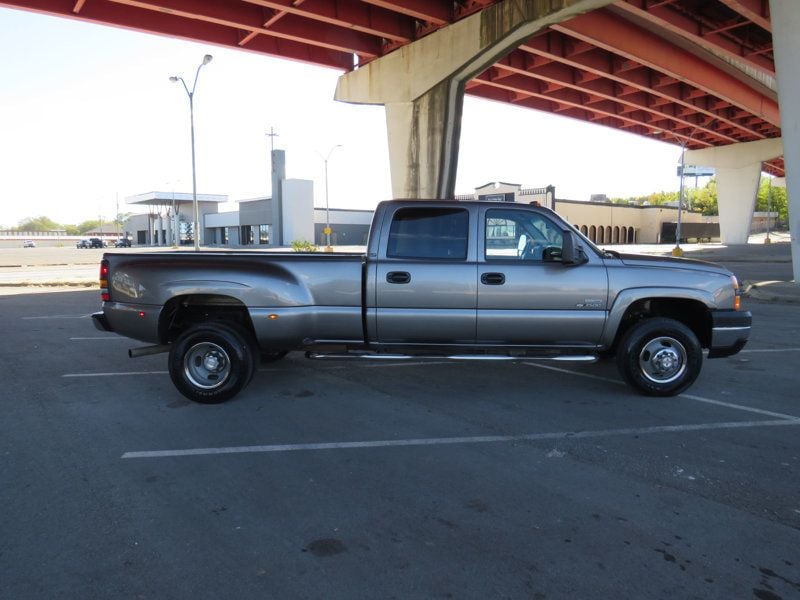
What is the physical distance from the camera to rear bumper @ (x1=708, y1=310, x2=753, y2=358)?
19.4ft

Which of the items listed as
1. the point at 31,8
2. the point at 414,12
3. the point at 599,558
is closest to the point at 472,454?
the point at 599,558

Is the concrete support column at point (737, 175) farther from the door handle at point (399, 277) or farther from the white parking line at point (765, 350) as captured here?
the door handle at point (399, 277)

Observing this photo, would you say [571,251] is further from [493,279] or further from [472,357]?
[472,357]

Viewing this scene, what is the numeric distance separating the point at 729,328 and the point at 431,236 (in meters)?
3.18

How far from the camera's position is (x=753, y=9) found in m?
18.9

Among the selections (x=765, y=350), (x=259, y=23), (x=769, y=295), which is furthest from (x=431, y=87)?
(x=765, y=350)

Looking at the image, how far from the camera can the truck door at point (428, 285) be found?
590cm

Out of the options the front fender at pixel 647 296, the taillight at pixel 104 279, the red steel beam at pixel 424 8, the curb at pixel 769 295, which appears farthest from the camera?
the red steel beam at pixel 424 8

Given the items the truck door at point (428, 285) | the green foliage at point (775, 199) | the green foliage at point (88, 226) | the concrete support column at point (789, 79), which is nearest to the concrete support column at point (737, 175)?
the concrete support column at point (789, 79)

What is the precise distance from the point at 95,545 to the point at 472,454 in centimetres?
263

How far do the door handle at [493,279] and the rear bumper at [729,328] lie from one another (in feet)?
7.22

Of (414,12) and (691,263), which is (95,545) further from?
(414,12)

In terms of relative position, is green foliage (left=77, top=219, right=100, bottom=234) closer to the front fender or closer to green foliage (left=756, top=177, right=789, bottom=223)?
green foliage (left=756, top=177, right=789, bottom=223)

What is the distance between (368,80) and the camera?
23188 mm
